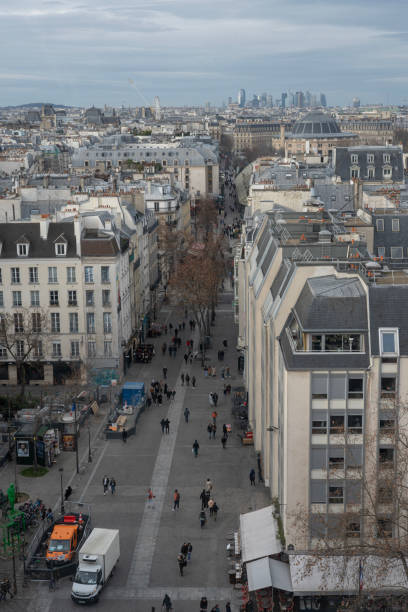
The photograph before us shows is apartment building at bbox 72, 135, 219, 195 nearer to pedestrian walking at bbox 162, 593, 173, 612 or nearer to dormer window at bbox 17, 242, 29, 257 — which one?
dormer window at bbox 17, 242, 29, 257

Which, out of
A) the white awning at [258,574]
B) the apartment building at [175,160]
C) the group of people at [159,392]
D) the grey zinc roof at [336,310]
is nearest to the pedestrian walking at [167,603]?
the white awning at [258,574]

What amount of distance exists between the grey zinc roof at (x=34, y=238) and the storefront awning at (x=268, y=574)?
3395cm

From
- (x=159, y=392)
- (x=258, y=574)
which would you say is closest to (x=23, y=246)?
(x=159, y=392)

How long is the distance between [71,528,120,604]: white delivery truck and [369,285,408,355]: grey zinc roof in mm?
14197

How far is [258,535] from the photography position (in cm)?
3934

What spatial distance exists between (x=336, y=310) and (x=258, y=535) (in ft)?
37.0

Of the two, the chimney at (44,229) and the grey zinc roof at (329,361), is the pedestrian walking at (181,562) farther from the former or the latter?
the chimney at (44,229)

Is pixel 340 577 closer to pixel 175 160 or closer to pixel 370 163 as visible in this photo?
pixel 370 163

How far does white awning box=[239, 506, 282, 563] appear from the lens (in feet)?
124

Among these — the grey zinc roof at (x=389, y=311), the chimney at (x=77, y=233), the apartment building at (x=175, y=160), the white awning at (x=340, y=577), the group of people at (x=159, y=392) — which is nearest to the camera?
the white awning at (x=340, y=577)

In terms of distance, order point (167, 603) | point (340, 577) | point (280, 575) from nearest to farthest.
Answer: point (340, 577), point (167, 603), point (280, 575)

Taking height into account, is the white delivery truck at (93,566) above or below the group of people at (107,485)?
above

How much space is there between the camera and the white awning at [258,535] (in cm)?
3784

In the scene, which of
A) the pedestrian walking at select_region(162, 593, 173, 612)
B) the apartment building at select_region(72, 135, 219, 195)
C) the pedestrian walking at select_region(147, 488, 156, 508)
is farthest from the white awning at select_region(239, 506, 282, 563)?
the apartment building at select_region(72, 135, 219, 195)
